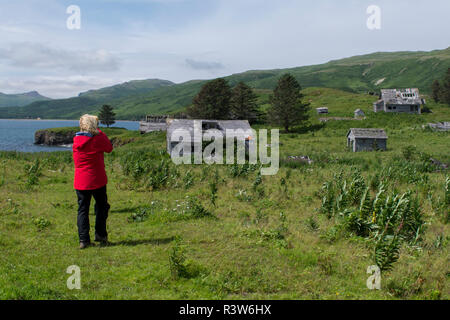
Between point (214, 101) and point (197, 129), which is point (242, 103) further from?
point (197, 129)

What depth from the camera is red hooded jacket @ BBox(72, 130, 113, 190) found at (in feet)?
23.1

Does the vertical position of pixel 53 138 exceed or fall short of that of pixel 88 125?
it falls short

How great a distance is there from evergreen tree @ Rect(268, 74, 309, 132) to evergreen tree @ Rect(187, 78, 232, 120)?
38.1ft

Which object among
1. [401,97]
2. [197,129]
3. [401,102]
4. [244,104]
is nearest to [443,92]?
[401,97]

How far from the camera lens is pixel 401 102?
6825 cm

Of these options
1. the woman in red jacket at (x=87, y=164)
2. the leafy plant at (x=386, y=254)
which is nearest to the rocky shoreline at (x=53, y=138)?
the woman in red jacket at (x=87, y=164)

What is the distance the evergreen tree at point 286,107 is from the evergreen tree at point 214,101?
11617mm

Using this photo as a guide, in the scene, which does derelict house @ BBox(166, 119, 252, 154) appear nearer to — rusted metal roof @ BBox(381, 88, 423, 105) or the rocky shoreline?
rusted metal roof @ BBox(381, 88, 423, 105)

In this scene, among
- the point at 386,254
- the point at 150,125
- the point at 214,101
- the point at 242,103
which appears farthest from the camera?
the point at 150,125

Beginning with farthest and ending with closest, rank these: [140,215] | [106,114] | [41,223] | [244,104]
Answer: [106,114] → [244,104] → [140,215] → [41,223]

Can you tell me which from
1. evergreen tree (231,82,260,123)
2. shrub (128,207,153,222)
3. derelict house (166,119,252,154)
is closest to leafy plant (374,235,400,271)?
shrub (128,207,153,222)

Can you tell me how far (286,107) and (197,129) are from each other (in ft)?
87.1

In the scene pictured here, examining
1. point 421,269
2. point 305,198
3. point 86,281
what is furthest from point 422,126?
point 86,281

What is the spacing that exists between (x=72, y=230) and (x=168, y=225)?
8.73ft
